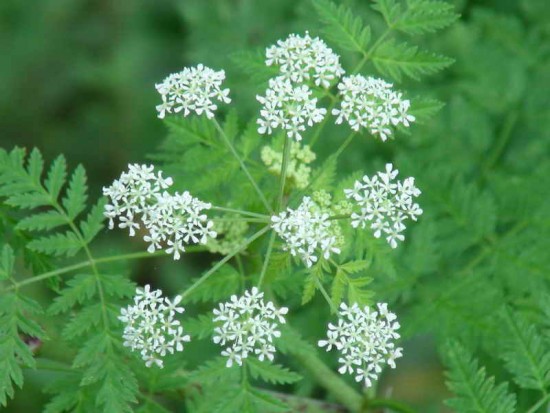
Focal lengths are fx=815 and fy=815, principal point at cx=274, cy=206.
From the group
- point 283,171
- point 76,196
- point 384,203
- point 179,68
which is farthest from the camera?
point 179,68

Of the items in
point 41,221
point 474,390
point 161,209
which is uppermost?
point 161,209

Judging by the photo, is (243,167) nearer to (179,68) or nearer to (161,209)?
(161,209)

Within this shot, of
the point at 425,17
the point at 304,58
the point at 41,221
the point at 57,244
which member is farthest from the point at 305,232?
the point at 425,17

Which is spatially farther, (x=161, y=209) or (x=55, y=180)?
(x=55, y=180)

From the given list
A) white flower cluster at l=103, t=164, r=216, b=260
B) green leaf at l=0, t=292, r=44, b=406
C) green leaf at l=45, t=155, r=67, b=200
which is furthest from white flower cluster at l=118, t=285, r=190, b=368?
green leaf at l=45, t=155, r=67, b=200

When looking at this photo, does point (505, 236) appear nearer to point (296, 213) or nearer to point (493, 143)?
point (493, 143)

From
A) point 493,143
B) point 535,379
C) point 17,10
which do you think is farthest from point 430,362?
point 17,10
